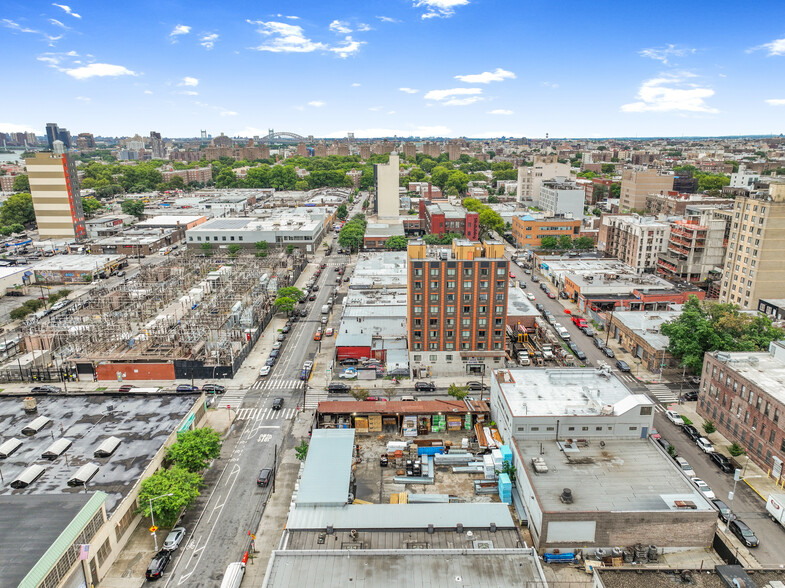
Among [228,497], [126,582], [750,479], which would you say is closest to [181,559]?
[126,582]

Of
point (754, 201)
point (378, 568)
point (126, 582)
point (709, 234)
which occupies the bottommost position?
point (126, 582)

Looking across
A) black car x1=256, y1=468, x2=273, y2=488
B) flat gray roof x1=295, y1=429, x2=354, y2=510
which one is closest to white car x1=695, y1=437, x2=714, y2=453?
flat gray roof x1=295, y1=429, x2=354, y2=510

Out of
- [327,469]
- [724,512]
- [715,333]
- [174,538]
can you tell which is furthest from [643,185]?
[174,538]

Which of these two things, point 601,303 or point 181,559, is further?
point 601,303

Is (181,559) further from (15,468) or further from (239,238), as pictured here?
(239,238)

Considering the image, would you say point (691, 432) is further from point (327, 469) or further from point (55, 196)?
point (55, 196)

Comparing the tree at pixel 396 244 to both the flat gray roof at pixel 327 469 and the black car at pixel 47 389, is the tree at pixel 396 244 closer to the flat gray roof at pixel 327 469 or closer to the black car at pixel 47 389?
the black car at pixel 47 389

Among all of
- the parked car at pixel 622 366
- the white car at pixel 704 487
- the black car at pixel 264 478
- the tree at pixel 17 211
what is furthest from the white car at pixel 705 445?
the tree at pixel 17 211
